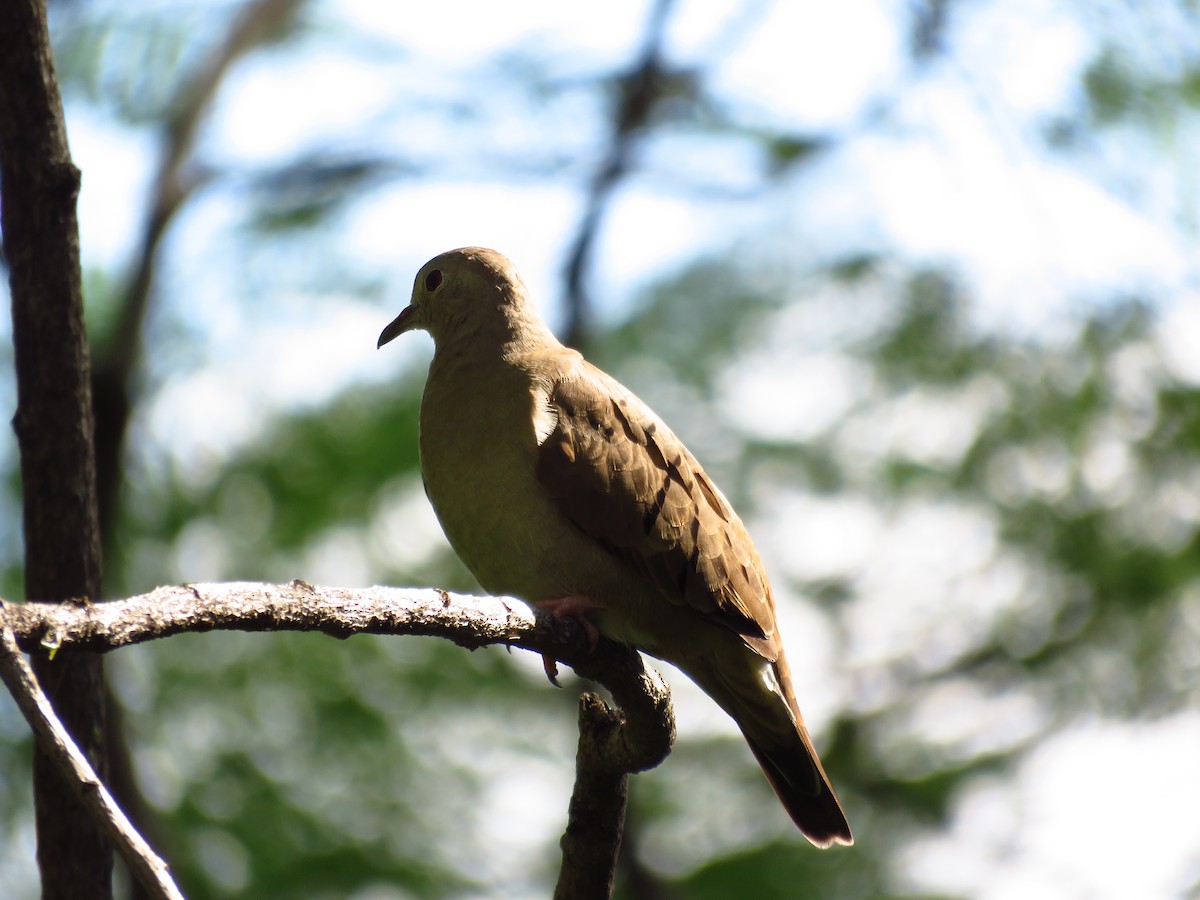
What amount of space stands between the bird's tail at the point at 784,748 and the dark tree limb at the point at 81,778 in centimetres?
228

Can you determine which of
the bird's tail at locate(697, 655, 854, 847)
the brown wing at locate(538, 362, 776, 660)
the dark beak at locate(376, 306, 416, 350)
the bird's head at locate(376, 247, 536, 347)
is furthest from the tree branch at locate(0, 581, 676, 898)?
the dark beak at locate(376, 306, 416, 350)

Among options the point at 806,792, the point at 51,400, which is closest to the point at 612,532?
the point at 806,792

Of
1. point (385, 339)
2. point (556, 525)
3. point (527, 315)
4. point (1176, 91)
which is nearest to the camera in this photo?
point (556, 525)

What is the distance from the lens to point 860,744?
24.4 feet

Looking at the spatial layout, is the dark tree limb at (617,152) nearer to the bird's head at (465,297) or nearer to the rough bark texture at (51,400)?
the bird's head at (465,297)

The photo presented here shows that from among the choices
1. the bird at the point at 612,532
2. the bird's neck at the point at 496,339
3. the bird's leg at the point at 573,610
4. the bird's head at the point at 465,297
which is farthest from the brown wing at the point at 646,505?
the bird's head at the point at 465,297

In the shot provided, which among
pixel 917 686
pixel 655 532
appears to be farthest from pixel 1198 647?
pixel 655 532

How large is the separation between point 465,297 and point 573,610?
1447 millimetres

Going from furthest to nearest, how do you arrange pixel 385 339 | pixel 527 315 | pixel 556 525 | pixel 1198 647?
1. pixel 1198 647
2. pixel 385 339
3. pixel 527 315
4. pixel 556 525

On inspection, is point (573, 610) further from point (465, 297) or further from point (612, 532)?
point (465, 297)

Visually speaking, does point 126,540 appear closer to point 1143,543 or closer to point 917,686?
point 917,686

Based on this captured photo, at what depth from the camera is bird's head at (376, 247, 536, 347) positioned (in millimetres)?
4207

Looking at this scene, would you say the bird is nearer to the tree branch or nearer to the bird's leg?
the bird's leg

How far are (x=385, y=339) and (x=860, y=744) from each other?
13.9 feet
